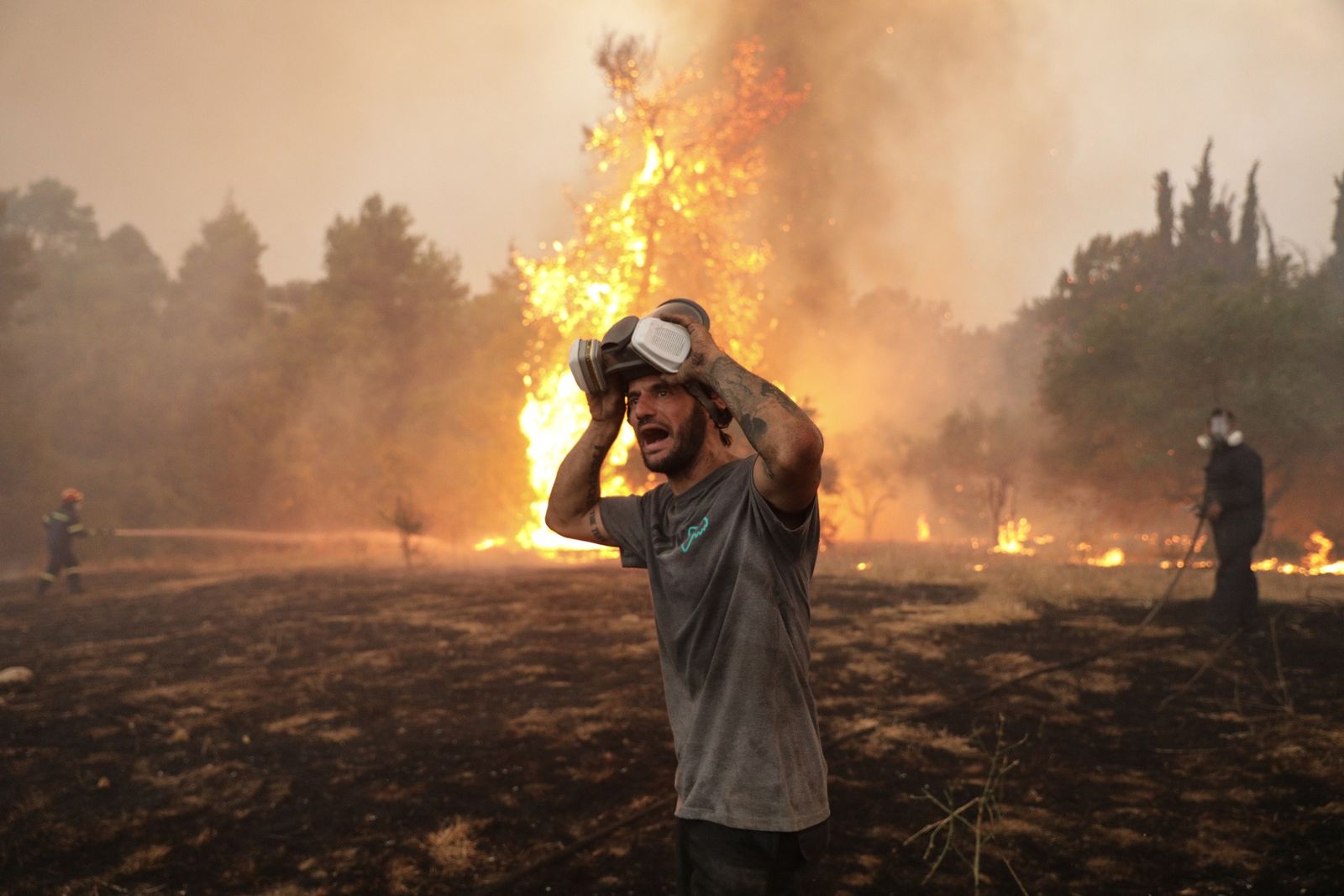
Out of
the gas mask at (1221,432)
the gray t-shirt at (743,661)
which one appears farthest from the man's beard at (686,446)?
the gas mask at (1221,432)

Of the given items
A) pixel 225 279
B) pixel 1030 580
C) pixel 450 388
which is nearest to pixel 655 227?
pixel 1030 580

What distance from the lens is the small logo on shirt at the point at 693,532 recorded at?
8.21 feet

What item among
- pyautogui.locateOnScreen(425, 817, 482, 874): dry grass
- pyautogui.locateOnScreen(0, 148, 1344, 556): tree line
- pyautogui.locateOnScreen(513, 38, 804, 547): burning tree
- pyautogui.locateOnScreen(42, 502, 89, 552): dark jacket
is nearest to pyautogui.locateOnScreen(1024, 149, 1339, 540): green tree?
pyautogui.locateOnScreen(0, 148, 1344, 556): tree line

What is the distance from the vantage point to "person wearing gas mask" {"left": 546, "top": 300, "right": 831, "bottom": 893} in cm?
232

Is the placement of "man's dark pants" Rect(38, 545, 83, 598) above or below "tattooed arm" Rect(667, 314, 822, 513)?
below

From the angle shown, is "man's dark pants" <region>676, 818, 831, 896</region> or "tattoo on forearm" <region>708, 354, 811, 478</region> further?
"man's dark pants" <region>676, 818, 831, 896</region>

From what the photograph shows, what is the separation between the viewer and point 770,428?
2.20 metres

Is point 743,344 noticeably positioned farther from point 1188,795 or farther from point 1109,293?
point 1109,293

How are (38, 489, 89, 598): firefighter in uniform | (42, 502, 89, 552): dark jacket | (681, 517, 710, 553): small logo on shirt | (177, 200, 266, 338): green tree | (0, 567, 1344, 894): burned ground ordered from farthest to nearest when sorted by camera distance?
(177, 200, 266, 338): green tree
(42, 502, 89, 552): dark jacket
(38, 489, 89, 598): firefighter in uniform
(0, 567, 1344, 894): burned ground
(681, 517, 710, 553): small logo on shirt

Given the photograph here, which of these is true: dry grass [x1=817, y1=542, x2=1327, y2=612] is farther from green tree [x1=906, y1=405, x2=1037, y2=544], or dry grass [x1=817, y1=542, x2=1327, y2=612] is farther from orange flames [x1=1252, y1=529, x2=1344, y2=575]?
green tree [x1=906, y1=405, x2=1037, y2=544]

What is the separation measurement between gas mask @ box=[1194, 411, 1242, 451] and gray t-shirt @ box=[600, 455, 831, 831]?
976 centimetres

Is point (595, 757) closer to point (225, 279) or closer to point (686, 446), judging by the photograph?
point (686, 446)

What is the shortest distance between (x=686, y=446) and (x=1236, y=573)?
10282 millimetres

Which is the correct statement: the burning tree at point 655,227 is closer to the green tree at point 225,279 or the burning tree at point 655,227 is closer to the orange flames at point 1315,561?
the orange flames at point 1315,561
